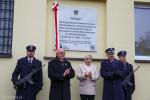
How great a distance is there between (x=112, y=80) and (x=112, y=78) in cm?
8

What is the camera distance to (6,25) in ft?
30.7

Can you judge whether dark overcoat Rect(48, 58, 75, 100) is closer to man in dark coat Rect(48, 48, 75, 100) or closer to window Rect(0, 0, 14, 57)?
man in dark coat Rect(48, 48, 75, 100)

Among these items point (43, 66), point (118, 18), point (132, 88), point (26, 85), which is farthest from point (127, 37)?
point (26, 85)

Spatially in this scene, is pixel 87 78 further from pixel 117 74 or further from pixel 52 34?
pixel 52 34

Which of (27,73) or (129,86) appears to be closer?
(27,73)

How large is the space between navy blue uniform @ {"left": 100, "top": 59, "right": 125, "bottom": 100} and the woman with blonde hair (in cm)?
21

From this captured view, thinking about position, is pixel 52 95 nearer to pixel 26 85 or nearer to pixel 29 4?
pixel 26 85

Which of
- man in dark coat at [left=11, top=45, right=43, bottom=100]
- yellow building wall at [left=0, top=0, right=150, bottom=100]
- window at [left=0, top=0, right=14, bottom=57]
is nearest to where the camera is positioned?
man in dark coat at [left=11, top=45, right=43, bottom=100]

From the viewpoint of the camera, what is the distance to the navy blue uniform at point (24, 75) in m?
8.36

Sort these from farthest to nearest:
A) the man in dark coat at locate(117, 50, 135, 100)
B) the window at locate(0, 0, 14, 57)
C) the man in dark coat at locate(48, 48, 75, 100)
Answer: the window at locate(0, 0, 14, 57)
the man in dark coat at locate(117, 50, 135, 100)
the man in dark coat at locate(48, 48, 75, 100)

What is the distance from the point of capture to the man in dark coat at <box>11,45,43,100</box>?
836cm

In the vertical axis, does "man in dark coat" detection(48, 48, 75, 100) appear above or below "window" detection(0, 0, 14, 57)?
below

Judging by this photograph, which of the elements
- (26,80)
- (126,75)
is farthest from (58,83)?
(126,75)

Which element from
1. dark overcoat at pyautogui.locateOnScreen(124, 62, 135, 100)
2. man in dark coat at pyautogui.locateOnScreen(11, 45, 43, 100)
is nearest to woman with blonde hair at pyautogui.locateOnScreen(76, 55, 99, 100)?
dark overcoat at pyautogui.locateOnScreen(124, 62, 135, 100)
